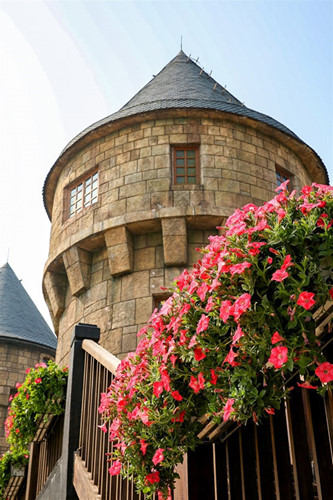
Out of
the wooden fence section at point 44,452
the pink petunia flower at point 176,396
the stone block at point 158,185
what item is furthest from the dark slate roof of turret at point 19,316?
the pink petunia flower at point 176,396

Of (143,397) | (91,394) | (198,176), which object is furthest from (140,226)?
(143,397)

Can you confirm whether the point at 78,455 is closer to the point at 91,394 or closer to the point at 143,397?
the point at 91,394

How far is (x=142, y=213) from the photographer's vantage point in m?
8.26

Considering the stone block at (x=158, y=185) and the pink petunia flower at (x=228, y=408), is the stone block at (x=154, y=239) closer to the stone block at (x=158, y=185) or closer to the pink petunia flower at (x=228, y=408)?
the stone block at (x=158, y=185)

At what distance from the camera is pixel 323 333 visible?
77.0 inches

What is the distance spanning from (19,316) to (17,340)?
171 centimetres

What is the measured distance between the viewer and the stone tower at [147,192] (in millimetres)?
8117

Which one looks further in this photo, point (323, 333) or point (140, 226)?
point (140, 226)

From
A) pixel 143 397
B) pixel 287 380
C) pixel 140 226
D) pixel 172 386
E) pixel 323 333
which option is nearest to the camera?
pixel 323 333

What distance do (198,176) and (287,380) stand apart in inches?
268

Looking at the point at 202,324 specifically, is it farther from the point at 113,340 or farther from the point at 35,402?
the point at 113,340

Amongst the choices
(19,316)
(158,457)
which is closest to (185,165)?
(158,457)

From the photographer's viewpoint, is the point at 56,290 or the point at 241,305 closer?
the point at 241,305

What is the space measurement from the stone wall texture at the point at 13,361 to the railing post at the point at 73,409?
43.3 ft
